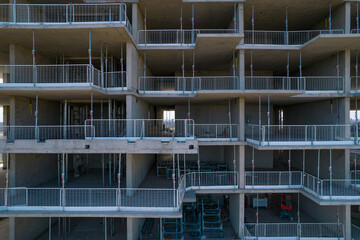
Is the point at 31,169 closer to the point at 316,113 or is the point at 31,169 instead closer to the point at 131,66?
the point at 131,66

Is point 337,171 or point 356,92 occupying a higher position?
point 356,92

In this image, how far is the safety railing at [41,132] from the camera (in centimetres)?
1083

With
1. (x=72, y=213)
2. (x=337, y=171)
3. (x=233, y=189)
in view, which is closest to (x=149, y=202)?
(x=72, y=213)

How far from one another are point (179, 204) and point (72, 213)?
4.85m

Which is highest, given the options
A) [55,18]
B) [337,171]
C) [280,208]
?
[55,18]

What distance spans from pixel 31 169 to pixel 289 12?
18.9 metres

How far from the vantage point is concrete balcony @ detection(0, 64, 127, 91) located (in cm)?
963

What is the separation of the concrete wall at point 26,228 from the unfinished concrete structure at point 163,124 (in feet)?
0.18

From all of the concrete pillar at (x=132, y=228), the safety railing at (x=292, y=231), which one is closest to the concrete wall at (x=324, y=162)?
the safety railing at (x=292, y=231)

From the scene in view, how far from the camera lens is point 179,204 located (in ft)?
29.4

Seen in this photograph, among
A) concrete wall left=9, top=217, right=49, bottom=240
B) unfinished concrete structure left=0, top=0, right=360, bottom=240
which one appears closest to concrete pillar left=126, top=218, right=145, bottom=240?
unfinished concrete structure left=0, top=0, right=360, bottom=240

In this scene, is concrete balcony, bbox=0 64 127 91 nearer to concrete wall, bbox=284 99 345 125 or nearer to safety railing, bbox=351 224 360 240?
concrete wall, bbox=284 99 345 125

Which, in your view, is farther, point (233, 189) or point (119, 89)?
point (233, 189)

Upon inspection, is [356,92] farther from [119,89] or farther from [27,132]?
[27,132]
